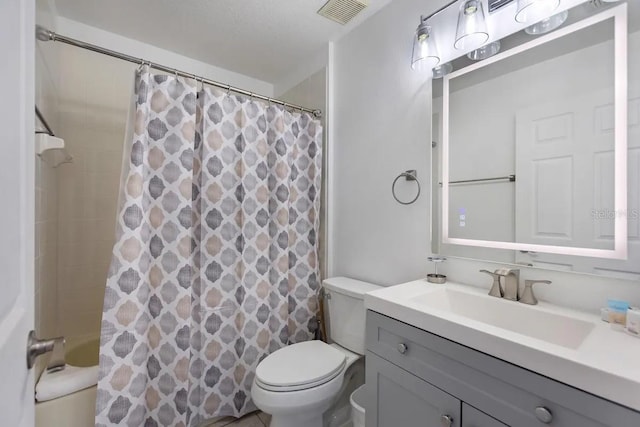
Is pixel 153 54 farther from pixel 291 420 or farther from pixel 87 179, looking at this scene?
pixel 291 420

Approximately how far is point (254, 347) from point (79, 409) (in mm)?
829

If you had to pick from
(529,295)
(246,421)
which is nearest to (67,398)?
(246,421)

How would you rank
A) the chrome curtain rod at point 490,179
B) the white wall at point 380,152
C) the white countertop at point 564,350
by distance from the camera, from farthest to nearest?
the white wall at point 380,152 < the chrome curtain rod at point 490,179 < the white countertop at point 564,350

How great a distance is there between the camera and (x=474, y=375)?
0.81 m

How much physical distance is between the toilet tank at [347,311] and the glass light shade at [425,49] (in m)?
1.24

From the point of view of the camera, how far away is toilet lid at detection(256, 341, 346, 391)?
1288 mm

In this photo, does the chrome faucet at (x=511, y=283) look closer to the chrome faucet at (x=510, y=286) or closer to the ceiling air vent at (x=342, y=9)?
the chrome faucet at (x=510, y=286)

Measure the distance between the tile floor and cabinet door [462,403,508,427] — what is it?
4.21ft

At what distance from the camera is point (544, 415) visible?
26.6 inches

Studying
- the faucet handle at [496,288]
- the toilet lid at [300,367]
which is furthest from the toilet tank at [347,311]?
the faucet handle at [496,288]

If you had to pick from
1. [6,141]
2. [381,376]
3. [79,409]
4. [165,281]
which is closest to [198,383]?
[79,409]

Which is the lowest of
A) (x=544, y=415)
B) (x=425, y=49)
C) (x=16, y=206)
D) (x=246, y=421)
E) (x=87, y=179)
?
(x=246, y=421)

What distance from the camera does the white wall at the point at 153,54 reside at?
73.5 inches

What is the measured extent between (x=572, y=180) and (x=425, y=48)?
87cm
